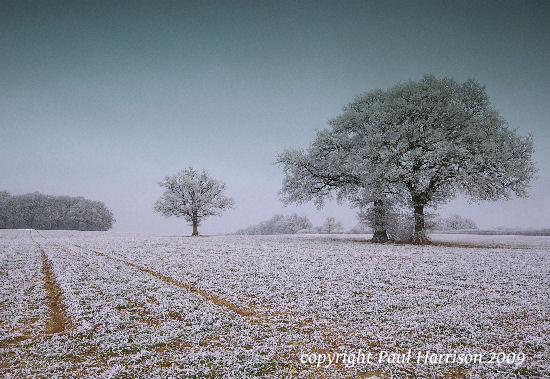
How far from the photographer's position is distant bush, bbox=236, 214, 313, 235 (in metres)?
112

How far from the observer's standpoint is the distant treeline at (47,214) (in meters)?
97.8

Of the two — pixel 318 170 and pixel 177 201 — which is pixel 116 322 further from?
pixel 177 201

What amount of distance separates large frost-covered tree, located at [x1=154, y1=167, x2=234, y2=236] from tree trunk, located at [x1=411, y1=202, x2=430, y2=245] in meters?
36.0

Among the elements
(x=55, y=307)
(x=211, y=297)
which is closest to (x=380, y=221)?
(x=211, y=297)

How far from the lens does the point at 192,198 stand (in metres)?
53.8

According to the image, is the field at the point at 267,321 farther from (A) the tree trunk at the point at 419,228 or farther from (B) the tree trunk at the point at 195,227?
(B) the tree trunk at the point at 195,227

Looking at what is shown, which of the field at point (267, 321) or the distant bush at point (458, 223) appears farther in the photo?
the distant bush at point (458, 223)

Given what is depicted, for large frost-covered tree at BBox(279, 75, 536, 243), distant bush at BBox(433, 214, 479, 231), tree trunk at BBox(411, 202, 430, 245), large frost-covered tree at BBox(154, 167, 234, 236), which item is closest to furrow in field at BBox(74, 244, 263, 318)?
large frost-covered tree at BBox(279, 75, 536, 243)

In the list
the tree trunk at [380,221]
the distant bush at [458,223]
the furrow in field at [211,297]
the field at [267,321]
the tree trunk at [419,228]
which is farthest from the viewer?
the distant bush at [458,223]

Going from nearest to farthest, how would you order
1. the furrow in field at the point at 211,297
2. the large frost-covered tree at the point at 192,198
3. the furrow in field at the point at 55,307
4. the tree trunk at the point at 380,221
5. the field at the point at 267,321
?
the field at the point at 267,321
the furrow in field at the point at 55,307
the furrow in field at the point at 211,297
the tree trunk at the point at 380,221
the large frost-covered tree at the point at 192,198

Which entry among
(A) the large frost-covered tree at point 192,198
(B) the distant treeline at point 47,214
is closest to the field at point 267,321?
(A) the large frost-covered tree at point 192,198

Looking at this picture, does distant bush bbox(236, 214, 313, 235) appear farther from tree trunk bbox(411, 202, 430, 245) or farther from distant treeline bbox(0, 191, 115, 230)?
tree trunk bbox(411, 202, 430, 245)

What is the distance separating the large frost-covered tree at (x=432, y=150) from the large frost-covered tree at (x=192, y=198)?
91.6ft

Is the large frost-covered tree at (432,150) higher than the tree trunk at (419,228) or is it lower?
higher
